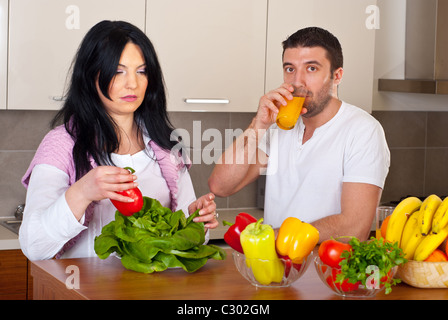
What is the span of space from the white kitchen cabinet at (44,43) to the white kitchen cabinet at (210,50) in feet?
0.90

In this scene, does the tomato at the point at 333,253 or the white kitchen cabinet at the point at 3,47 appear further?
the white kitchen cabinet at the point at 3,47

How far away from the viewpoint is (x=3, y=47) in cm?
268

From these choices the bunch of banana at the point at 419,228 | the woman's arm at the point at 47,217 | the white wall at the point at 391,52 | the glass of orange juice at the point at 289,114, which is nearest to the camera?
the bunch of banana at the point at 419,228

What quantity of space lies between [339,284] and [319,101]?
0.94 meters

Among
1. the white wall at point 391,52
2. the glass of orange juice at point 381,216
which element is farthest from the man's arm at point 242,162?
the white wall at point 391,52

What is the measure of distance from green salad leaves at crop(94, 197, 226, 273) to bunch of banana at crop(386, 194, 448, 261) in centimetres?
42

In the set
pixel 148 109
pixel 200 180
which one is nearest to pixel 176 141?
pixel 148 109

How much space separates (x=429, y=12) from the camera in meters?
3.44

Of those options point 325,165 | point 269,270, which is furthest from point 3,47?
point 269,270

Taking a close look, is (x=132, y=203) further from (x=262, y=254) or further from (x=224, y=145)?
(x=224, y=145)

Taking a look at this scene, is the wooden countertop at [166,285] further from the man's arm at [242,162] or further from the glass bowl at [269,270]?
the man's arm at [242,162]

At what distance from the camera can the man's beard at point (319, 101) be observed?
2.20m

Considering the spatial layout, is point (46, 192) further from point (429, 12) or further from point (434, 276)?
point (429, 12)

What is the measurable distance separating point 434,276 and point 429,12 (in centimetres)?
229
